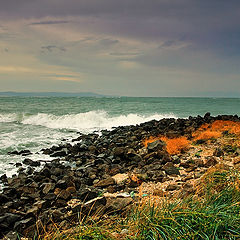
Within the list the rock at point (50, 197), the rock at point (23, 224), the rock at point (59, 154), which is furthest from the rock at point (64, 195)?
the rock at point (59, 154)

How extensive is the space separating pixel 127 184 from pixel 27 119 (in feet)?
82.7

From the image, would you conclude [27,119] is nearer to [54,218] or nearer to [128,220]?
[54,218]

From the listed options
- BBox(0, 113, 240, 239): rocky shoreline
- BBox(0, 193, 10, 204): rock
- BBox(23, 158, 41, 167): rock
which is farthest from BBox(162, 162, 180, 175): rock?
BBox(23, 158, 41, 167): rock

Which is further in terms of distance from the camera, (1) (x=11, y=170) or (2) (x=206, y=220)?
(1) (x=11, y=170)

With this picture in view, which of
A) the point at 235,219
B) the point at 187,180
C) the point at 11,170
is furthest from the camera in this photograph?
the point at 11,170

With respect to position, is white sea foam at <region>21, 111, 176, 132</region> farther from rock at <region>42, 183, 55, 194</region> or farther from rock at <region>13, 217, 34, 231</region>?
rock at <region>13, 217, 34, 231</region>

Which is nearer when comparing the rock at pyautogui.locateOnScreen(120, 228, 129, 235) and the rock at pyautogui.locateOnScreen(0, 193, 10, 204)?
the rock at pyautogui.locateOnScreen(120, 228, 129, 235)

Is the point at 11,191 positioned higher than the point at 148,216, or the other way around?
the point at 148,216

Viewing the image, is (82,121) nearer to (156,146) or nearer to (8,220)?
(156,146)

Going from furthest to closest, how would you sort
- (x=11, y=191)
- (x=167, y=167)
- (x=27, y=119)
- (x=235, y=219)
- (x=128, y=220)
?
(x=27, y=119)
(x=167, y=167)
(x=11, y=191)
(x=128, y=220)
(x=235, y=219)

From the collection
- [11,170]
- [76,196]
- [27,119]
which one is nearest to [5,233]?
[76,196]

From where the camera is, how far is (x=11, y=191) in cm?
654

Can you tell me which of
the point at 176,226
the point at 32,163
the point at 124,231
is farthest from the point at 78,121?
the point at 176,226

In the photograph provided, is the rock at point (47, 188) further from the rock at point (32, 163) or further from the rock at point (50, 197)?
the rock at point (32, 163)
